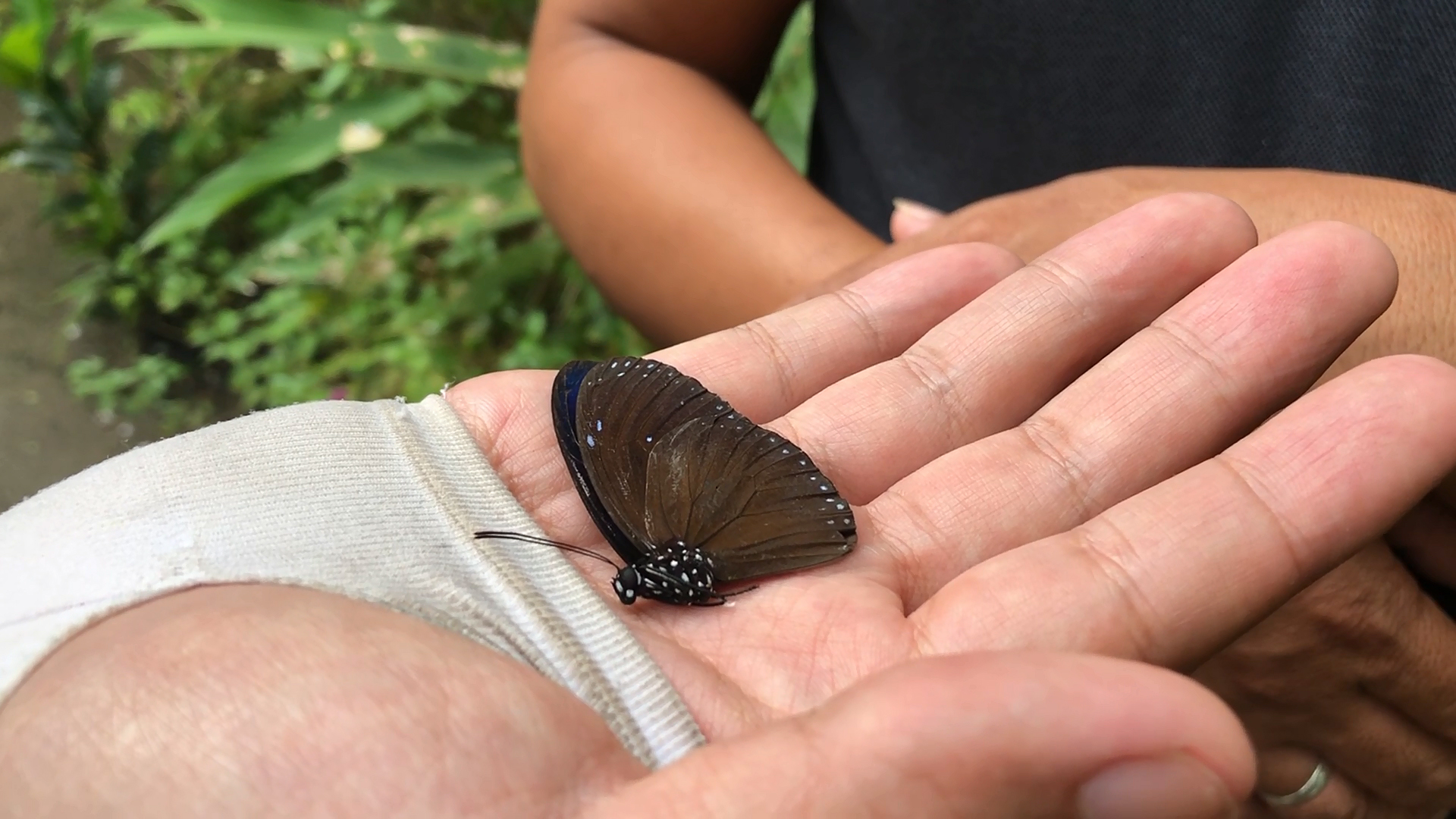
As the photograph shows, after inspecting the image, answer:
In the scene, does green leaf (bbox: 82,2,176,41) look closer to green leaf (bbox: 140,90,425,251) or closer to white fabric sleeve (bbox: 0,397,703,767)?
green leaf (bbox: 140,90,425,251)

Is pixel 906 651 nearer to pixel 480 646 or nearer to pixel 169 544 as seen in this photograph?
pixel 480 646

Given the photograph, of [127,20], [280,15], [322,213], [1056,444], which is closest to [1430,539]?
[1056,444]

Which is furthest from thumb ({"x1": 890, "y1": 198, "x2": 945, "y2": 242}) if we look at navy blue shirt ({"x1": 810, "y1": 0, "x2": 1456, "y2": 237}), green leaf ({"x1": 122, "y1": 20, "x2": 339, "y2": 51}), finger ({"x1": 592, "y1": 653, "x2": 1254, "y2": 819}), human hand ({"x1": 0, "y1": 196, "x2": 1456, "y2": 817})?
green leaf ({"x1": 122, "y1": 20, "x2": 339, "y2": 51})

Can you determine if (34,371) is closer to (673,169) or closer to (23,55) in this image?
(23,55)

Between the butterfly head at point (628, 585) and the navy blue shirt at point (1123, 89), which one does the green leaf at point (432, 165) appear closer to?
the navy blue shirt at point (1123, 89)

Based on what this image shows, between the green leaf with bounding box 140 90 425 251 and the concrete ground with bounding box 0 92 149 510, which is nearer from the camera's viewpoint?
the green leaf with bounding box 140 90 425 251

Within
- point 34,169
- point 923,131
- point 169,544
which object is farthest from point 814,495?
point 34,169
